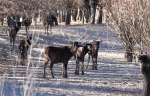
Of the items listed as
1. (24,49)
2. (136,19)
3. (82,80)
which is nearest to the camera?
(136,19)

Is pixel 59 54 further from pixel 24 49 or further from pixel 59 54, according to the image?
pixel 24 49

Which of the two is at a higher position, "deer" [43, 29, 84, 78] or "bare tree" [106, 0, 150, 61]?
"bare tree" [106, 0, 150, 61]

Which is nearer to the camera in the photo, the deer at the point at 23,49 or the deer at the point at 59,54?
the deer at the point at 59,54

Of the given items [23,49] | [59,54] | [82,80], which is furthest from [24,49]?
[82,80]

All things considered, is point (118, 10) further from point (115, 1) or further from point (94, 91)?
point (94, 91)

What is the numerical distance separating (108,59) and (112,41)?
10.5 meters

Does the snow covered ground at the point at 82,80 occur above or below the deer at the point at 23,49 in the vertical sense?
below

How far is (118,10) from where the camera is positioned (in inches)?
467

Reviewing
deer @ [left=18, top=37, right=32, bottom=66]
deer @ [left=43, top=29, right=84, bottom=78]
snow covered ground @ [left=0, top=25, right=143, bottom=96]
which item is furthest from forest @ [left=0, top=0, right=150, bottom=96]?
deer @ [left=43, top=29, right=84, bottom=78]

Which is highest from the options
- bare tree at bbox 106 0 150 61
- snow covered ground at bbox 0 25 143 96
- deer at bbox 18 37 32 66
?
bare tree at bbox 106 0 150 61

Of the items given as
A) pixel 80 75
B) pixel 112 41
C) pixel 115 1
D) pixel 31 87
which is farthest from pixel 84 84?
pixel 112 41

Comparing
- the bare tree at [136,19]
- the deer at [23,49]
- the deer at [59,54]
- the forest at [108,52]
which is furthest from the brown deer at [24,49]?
the bare tree at [136,19]

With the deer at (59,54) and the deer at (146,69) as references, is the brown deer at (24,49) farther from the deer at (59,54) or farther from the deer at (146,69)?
the deer at (146,69)

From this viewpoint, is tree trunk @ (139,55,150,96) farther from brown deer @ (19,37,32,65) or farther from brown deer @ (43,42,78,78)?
brown deer @ (19,37,32,65)
